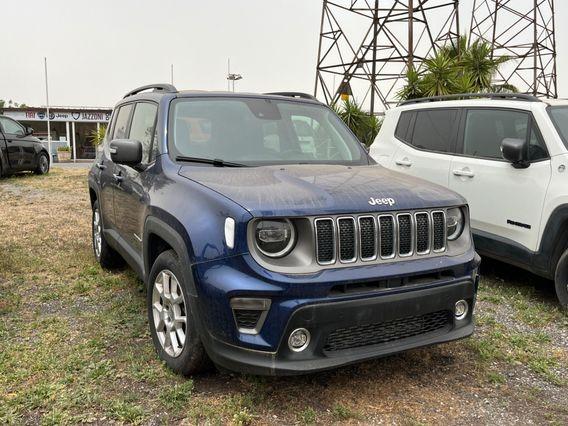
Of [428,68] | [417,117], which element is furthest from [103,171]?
[428,68]

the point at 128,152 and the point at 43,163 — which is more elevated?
the point at 128,152

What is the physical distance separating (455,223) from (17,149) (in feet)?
44.5

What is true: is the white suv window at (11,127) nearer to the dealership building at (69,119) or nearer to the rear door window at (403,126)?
the rear door window at (403,126)

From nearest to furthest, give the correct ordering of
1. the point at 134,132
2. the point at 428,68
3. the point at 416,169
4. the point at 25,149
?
the point at 134,132, the point at 416,169, the point at 428,68, the point at 25,149

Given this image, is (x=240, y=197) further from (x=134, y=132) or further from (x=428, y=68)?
(x=428, y=68)

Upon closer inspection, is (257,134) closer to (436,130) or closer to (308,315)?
(308,315)

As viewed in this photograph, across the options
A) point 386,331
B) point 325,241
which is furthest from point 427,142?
point 325,241

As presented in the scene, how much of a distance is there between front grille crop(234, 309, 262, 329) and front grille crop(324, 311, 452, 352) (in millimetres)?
394

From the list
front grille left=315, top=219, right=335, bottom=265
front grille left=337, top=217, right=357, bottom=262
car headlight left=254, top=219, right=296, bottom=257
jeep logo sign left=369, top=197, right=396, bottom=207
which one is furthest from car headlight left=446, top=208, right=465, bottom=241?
car headlight left=254, top=219, right=296, bottom=257

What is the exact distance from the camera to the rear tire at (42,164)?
1539cm

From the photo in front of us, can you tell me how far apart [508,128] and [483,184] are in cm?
60

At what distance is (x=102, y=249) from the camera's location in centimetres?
547

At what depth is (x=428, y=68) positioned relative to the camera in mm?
12602

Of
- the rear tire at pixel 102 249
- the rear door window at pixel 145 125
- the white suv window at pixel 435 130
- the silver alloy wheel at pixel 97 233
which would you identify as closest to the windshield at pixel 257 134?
the rear door window at pixel 145 125
